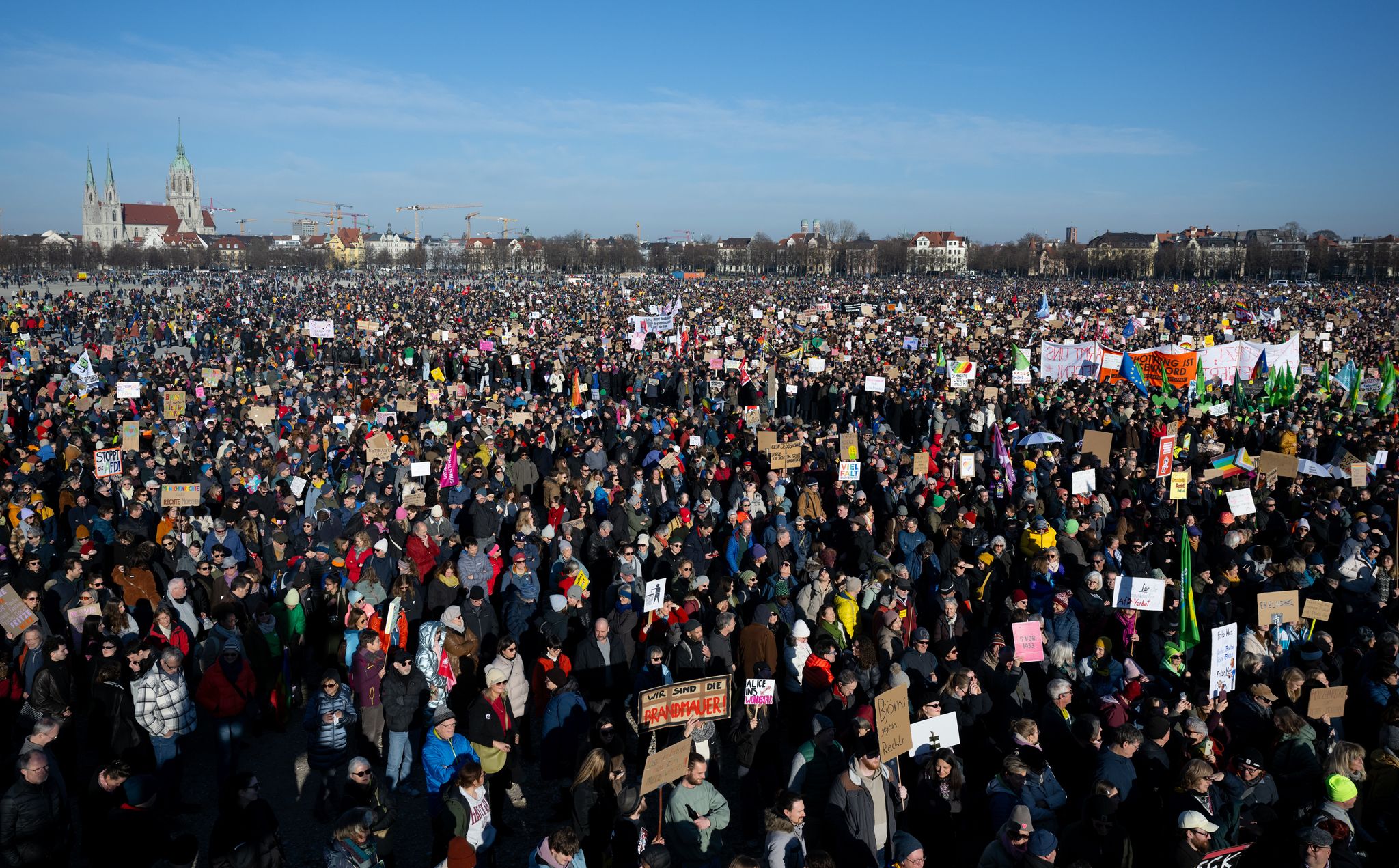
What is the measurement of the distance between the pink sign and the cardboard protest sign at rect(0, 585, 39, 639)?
668 cm

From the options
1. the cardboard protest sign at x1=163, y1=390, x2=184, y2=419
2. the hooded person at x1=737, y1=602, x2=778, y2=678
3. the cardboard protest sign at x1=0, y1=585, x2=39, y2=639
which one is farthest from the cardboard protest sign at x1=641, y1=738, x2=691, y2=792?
the cardboard protest sign at x1=163, y1=390, x2=184, y2=419

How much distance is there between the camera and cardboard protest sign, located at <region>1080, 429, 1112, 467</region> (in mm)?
12812

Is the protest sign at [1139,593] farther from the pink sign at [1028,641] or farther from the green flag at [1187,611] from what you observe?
the pink sign at [1028,641]

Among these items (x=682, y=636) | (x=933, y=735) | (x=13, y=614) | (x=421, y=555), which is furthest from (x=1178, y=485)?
(x=13, y=614)

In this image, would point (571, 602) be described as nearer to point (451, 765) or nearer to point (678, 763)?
point (451, 765)

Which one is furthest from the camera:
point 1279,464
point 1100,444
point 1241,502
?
point 1100,444

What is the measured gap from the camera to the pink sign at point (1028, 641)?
21.3 feet

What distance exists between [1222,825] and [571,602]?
14.2ft

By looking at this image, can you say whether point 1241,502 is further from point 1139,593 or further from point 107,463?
point 107,463

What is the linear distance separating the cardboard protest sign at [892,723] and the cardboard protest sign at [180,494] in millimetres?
8487

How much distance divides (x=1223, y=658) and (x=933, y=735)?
7.35 feet

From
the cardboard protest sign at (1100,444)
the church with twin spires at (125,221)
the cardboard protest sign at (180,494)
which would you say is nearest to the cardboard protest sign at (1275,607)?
the cardboard protest sign at (1100,444)

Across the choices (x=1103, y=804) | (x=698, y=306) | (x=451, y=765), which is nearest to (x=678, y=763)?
(x=451, y=765)

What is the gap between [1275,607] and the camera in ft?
22.8
